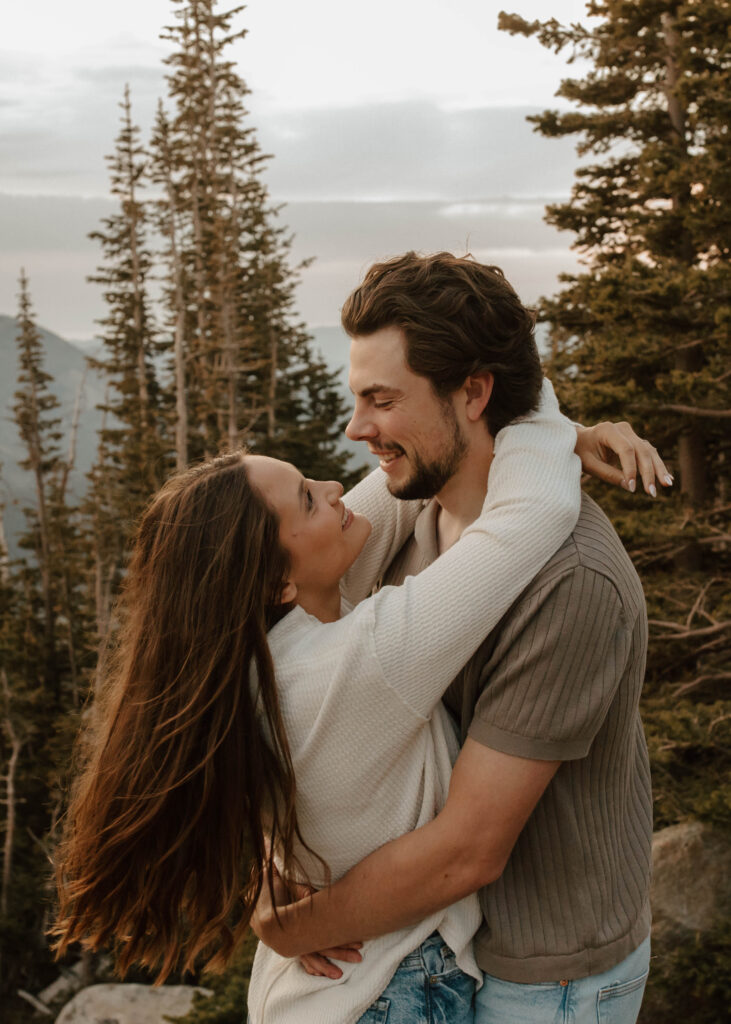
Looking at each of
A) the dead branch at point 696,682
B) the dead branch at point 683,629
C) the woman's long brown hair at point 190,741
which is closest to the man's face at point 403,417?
the woman's long brown hair at point 190,741

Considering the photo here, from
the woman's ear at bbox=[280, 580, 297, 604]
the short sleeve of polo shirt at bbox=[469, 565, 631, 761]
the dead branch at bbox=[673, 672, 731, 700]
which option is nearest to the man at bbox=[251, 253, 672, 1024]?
the short sleeve of polo shirt at bbox=[469, 565, 631, 761]

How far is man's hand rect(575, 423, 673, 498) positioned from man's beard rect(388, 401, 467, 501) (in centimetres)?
37

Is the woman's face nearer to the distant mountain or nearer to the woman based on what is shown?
the woman

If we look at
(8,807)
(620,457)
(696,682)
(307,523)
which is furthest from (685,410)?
(8,807)

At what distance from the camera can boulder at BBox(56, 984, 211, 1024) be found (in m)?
19.7

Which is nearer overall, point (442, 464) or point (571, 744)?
point (571, 744)

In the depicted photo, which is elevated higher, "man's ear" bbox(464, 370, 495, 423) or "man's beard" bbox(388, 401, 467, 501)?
"man's ear" bbox(464, 370, 495, 423)

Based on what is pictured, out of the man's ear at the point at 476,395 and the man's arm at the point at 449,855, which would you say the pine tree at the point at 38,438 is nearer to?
the man's ear at the point at 476,395

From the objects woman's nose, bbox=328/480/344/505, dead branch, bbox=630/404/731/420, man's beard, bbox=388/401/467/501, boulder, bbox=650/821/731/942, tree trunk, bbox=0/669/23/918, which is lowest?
tree trunk, bbox=0/669/23/918

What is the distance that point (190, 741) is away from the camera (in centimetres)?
235

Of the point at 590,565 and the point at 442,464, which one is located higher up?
the point at 442,464

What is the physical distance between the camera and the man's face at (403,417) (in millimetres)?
2844

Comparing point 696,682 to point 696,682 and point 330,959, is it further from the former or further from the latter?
point 330,959

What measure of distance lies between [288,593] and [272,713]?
37 cm
